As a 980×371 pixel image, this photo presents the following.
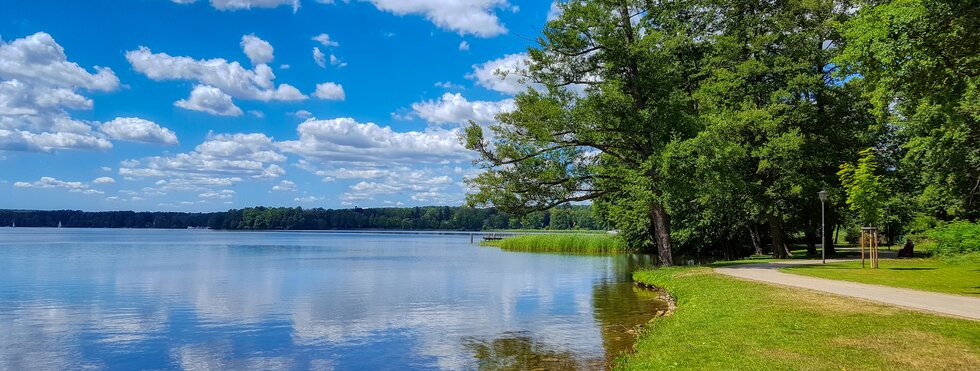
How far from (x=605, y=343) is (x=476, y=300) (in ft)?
31.6

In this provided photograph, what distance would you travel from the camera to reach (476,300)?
23328 millimetres

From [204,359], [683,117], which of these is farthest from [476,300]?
[683,117]

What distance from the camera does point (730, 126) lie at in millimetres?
31266

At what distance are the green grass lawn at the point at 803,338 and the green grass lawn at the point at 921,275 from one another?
186 inches

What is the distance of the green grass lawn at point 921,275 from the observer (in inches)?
730

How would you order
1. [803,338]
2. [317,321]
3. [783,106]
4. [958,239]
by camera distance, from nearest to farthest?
[803,338] < [958,239] < [317,321] < [783,106]

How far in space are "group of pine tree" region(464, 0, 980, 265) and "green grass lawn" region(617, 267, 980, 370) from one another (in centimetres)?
544

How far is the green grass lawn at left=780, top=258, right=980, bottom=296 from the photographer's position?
730 inches

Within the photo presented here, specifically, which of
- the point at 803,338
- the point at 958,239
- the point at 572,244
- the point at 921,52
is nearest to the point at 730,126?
the point at 958,239

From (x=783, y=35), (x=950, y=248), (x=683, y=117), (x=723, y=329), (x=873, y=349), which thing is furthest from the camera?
(x=783, y=35)

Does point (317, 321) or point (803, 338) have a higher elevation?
point (803, 338)

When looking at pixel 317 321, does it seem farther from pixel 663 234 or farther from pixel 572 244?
pixel 572 244

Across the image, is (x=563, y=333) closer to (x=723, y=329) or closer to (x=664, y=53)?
(x=723, y=329)

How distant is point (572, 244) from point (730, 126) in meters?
33.8
